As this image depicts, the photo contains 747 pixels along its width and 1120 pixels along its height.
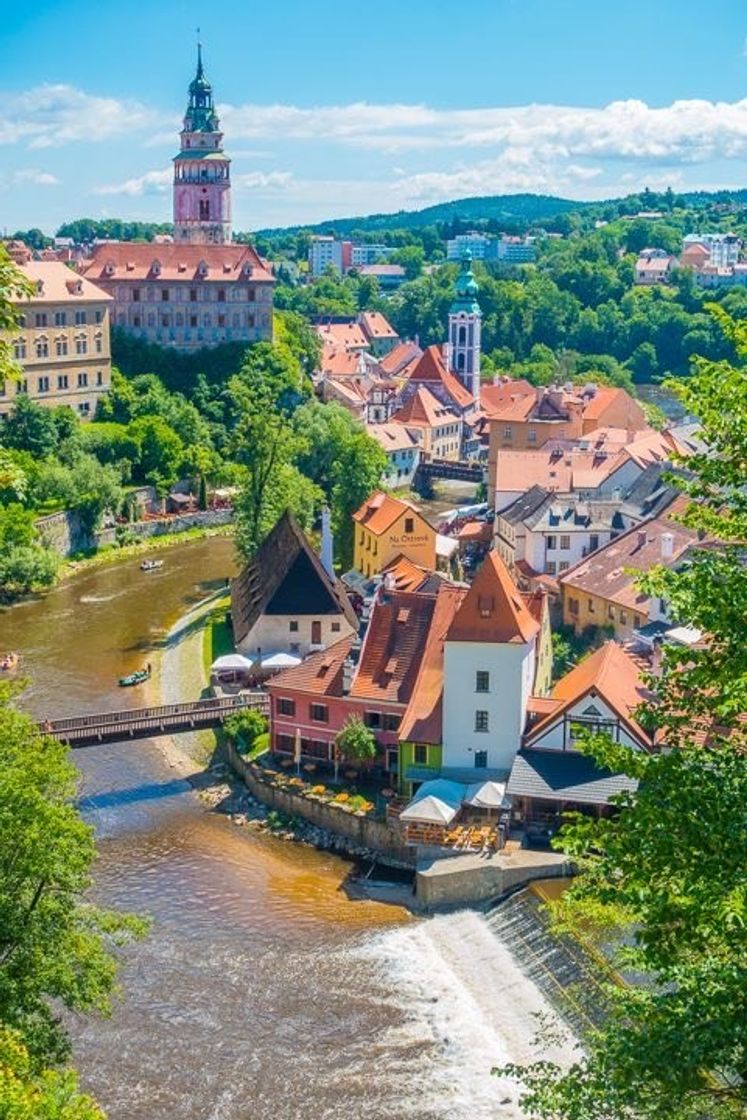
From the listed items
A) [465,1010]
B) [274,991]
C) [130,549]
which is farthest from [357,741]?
[130,549]

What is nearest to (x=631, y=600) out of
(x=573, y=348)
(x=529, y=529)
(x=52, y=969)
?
(x=529, y=529)

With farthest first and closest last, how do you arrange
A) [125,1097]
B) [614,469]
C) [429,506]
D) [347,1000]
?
[429,506] < [614,469] < [347,1000] < [125,1097]

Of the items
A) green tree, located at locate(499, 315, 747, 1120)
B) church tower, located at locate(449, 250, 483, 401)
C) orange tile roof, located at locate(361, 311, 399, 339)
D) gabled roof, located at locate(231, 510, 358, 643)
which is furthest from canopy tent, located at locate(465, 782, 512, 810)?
orange tile roof, located at locate(361, 311, 399, 339)

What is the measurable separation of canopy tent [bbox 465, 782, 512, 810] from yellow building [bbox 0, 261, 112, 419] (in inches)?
2055

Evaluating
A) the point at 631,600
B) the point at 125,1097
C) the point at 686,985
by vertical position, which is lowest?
the point at 125,1097

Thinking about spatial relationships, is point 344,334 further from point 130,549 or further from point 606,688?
point 606,688

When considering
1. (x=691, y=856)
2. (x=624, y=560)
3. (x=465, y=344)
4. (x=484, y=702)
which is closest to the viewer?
(x=691, y=856)

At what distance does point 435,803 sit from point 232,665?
13630 millimetres

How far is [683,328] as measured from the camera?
145250mm

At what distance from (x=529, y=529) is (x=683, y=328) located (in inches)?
3737

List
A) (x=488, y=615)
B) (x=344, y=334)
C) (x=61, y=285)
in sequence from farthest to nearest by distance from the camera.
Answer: (x=344, y=334)
(x=61, y=285)
(x=488, y=615)

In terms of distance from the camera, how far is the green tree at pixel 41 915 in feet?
65.9

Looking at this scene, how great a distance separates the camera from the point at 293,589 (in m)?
49.2

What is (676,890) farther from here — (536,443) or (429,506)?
(429,506)
